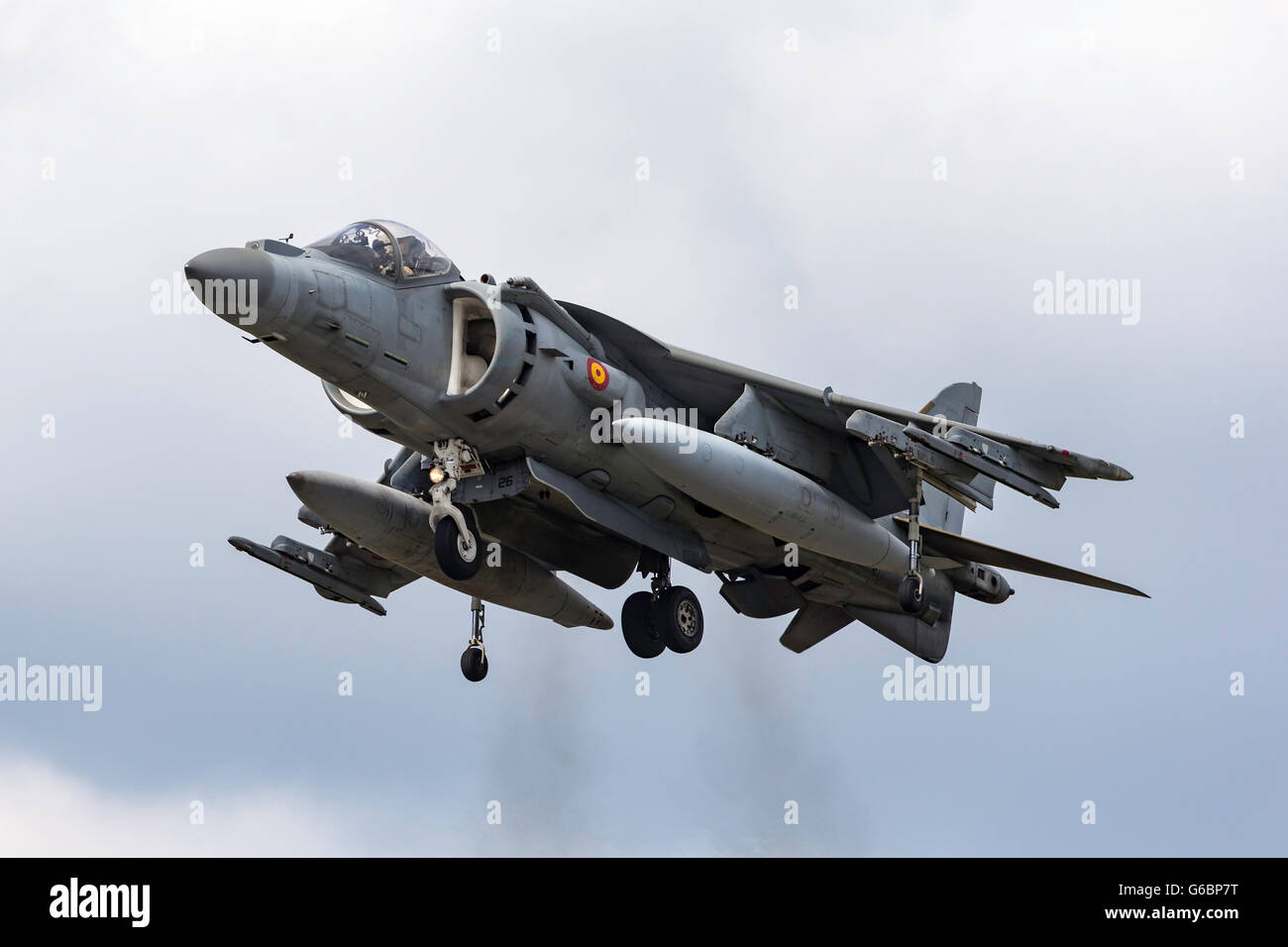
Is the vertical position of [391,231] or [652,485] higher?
[391,231]

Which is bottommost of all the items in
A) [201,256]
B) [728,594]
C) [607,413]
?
[728,594]

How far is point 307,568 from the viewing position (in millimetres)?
26156

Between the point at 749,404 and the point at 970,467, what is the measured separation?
2.79 meters

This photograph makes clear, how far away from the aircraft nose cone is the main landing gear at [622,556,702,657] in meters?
6.64

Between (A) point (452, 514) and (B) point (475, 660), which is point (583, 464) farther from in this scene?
(B) point (475, 660)

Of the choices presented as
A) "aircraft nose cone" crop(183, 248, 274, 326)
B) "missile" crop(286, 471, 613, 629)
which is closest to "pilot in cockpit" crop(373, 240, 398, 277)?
"aircraft nose cone" crop(183, 248, 274, 326)

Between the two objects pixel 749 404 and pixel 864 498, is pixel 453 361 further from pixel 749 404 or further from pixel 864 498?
pixel 864 498

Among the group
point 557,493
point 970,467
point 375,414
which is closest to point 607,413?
point 557,493

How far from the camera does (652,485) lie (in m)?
23.2

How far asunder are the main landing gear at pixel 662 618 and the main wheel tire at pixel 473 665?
6.16ft

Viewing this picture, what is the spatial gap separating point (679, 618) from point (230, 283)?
23.7 ft

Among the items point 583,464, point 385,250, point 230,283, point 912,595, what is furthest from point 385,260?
point 912,595

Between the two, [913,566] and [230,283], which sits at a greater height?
[230,283]

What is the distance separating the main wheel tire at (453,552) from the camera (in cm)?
2175
